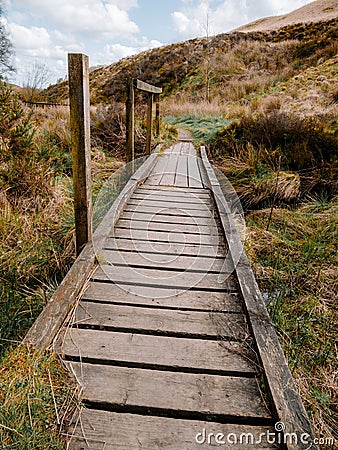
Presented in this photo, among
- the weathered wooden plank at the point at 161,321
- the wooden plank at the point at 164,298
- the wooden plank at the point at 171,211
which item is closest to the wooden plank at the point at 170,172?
the wooden plank at the point at 171,211

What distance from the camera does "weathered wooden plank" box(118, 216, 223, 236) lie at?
327cm

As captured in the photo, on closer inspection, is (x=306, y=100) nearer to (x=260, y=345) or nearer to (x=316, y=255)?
(x=316, y=255)

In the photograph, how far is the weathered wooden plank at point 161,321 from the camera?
1892 mm

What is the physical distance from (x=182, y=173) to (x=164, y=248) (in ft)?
8.88

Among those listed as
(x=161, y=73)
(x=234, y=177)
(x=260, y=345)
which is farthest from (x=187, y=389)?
(x=161, y=73)

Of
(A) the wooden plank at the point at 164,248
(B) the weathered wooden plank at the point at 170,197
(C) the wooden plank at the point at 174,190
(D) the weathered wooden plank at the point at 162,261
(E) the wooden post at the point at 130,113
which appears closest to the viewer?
(D) the weathered wooden plank at the point at 162,261

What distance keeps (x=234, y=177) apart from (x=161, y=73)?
2045 cm

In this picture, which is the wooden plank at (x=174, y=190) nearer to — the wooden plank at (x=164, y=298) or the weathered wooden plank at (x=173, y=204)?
the weathered wooden plank at (x=173, y=204)

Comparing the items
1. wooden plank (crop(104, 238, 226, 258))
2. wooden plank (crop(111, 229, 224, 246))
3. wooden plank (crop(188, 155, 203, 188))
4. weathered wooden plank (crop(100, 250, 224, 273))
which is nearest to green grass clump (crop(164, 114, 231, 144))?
wooden plank (crop(188, 155, 203, 188))

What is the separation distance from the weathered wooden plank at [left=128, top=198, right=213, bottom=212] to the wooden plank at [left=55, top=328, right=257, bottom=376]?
7.12ft

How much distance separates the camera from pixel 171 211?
3.80 m

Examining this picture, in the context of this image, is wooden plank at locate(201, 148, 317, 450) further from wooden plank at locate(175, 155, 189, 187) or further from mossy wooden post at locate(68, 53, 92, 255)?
wooden plank at locate(175, 155, 189, 187)

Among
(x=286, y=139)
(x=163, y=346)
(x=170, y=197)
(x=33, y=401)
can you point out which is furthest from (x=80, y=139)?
(x=286, y=139)

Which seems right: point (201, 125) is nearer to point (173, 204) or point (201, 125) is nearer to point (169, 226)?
point (173, 204)
